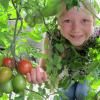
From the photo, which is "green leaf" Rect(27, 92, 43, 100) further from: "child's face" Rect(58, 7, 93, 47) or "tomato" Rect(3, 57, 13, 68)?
"child's face" Rect(58, 7, 93, 47)

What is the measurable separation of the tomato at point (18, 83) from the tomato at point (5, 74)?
0.02 m

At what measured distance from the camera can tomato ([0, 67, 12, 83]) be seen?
0.92 meters

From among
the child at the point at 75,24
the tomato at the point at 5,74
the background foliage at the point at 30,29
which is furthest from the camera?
the child at the point at 75,24

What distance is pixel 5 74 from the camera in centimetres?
92

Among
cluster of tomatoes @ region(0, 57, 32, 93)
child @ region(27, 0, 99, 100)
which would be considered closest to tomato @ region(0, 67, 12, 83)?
cluster of tomatoes @ region(0, 57, 32, 93)

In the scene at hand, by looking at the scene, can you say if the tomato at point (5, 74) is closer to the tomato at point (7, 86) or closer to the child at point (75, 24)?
the tomato at point (7, 86)

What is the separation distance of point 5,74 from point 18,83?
46 mm

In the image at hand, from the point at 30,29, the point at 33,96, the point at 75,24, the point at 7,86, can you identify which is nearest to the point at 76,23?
the point at 75,24

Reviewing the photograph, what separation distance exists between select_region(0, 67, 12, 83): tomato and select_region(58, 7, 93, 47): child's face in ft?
1.77

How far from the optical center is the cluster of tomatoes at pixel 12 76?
0.93 meters

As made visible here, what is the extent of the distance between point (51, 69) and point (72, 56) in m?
0.26

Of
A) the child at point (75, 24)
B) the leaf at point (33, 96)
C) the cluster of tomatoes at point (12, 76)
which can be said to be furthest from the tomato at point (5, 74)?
the child at point (75, 24)

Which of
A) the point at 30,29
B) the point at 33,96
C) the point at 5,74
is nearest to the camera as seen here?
the point at 5,74

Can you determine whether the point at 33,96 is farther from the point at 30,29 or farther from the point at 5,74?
the point at 30,29
